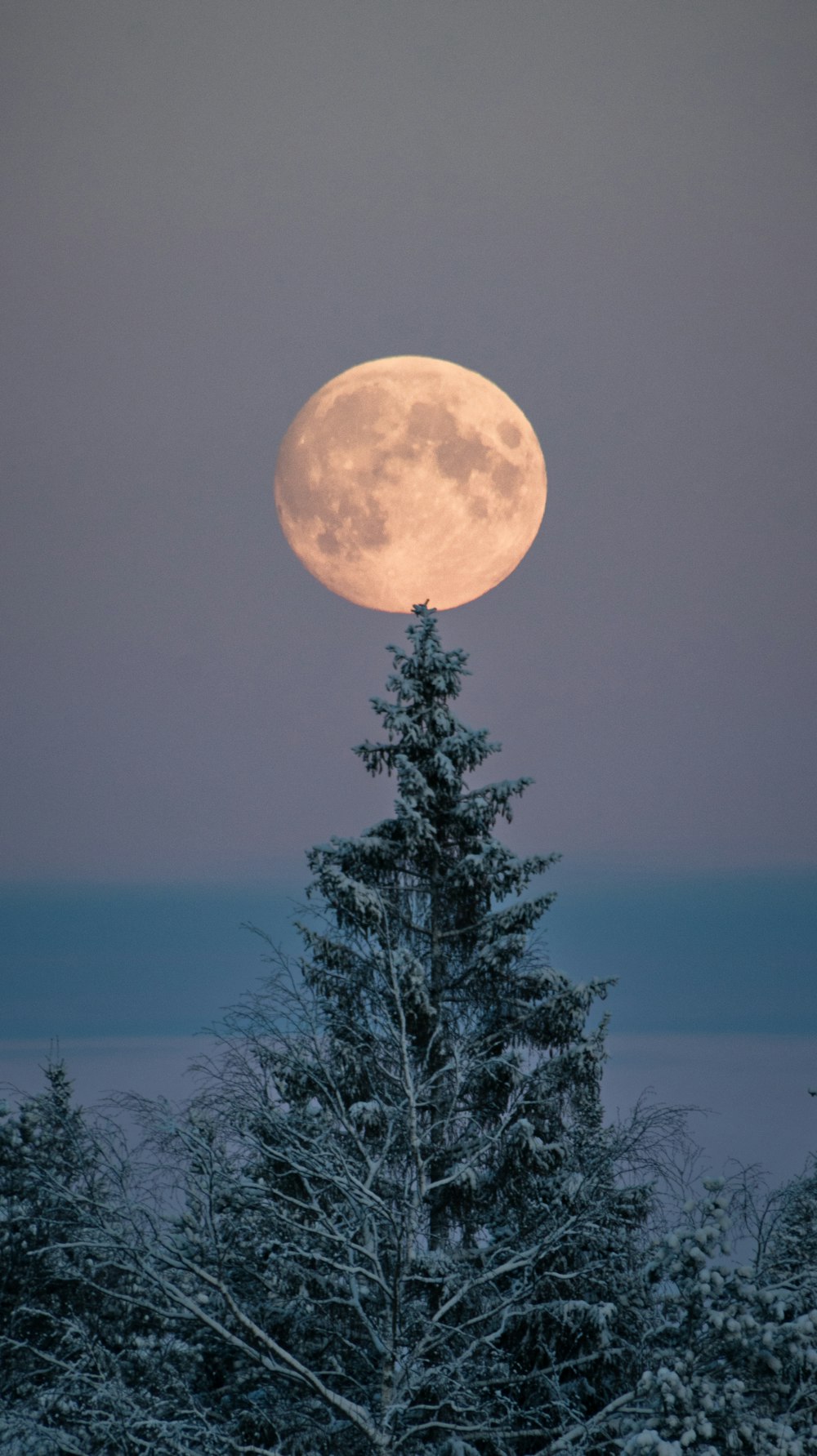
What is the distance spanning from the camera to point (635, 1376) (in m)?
14.3

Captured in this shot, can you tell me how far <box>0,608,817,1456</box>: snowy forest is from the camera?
12477 mm

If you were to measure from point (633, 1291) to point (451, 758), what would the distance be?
7.80m

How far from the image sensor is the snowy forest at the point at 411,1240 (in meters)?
12.5

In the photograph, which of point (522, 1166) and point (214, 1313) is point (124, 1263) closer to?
point (214, 1313)

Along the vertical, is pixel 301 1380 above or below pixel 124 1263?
below

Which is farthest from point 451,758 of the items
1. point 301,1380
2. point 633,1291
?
point 301,1380

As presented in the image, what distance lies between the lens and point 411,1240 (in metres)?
13.7

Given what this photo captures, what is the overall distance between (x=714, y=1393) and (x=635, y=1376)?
9.58 ft

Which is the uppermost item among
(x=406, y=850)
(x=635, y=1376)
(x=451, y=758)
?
(x=451, y=758)

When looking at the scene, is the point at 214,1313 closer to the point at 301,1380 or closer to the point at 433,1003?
the point at 301,1380

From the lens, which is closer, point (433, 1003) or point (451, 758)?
point (433, 1003)

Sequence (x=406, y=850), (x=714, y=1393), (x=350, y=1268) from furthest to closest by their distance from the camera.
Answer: (x=406, y=850)
(x=350, y=1268)
(x=714, y=1393)

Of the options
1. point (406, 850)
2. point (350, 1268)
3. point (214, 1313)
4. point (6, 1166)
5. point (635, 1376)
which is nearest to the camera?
point (350, 1268)

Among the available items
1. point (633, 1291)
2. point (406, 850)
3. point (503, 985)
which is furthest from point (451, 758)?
point (633, 1291)
